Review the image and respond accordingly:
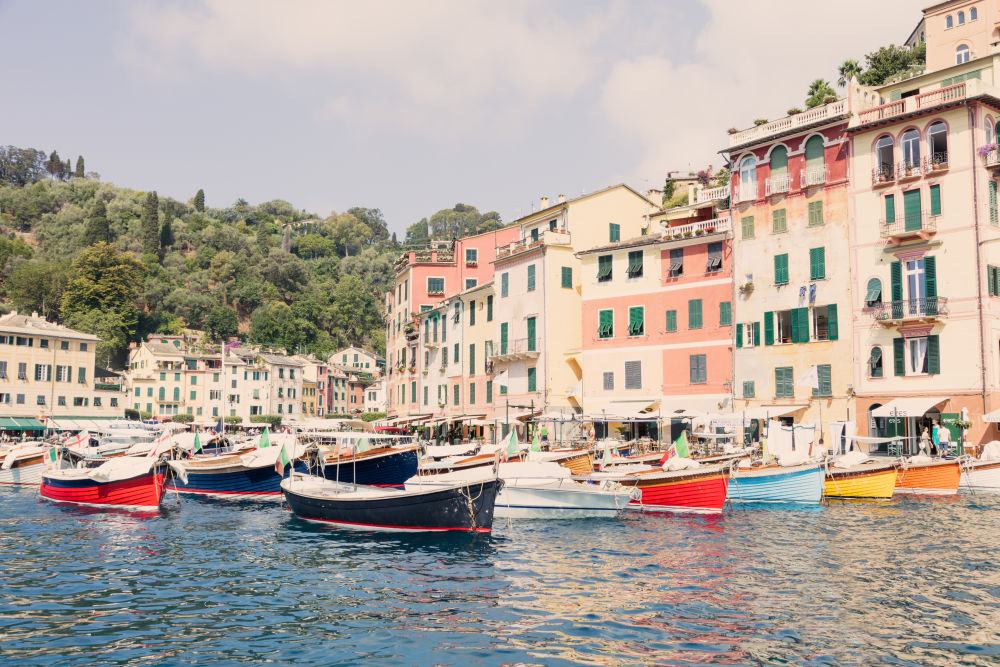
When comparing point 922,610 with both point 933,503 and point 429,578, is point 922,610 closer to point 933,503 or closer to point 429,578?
point 429,578

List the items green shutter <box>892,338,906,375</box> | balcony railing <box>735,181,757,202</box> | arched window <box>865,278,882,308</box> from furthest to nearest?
balcony railing <box>735,181,757,202</box> < arched window <box>865,278,882,308</box> < green shutter <box>892,338,906,375</box>

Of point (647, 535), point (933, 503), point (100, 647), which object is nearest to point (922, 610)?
point (647, 535)

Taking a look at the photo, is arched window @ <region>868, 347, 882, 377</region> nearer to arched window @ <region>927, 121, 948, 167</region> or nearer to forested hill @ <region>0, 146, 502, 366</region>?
arched window @ <region>927, 121, 948, 167</region>

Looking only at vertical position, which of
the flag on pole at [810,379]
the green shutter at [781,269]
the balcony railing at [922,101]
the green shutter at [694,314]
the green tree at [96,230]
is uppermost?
the green tree at [96,230]

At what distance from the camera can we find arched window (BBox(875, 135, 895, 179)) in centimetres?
3897

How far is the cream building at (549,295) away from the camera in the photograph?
50906 millimetres

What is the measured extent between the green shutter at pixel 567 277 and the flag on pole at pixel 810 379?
17341 millimetres

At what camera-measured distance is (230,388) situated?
105 m

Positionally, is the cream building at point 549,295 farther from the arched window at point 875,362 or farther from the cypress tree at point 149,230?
the cypress tree at point 149,230

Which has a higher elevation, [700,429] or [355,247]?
[355,247]

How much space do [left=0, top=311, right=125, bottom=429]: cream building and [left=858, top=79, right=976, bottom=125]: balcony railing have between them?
249 feet

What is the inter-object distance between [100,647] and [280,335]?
123 metres

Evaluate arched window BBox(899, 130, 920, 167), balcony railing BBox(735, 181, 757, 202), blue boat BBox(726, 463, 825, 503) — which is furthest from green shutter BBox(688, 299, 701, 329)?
blue boat BBox(726, 463, 825, 503)

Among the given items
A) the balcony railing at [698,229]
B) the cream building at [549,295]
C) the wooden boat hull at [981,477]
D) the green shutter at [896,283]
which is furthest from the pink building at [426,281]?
the wooden boat hull at [981,477]
